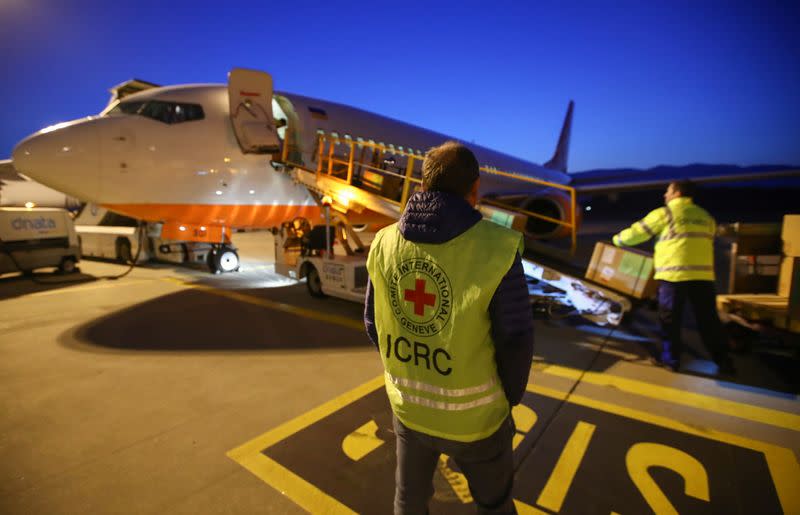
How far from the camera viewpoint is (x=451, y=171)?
139 centimetres

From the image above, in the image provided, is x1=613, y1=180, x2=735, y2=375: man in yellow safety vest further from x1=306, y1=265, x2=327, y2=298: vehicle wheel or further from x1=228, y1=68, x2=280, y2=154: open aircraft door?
x1=228, y1=68, x2=280, y2=154: open aircraft door

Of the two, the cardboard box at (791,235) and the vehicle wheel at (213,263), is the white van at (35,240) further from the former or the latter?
the cardboard box at (791,235)

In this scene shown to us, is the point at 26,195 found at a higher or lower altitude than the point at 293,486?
higher

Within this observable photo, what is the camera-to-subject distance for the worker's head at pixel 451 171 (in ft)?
4.58

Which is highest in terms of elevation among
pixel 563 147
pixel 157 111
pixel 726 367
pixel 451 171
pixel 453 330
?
pixel 563 147

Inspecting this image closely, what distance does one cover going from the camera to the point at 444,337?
54.1 inches

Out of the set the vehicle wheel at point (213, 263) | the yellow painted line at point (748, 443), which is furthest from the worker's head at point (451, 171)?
the vehicle wheel at point (213, 263)

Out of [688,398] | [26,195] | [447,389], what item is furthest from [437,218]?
[26,195]

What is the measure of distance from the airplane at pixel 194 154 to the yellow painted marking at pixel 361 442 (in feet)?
14.5

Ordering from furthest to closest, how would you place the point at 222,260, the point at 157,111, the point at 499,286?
the point at 222,260
the point at 157,111
the point at 499,286

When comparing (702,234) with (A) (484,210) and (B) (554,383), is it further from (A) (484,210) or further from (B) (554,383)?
(A) (484,210)

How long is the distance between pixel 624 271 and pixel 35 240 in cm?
1191

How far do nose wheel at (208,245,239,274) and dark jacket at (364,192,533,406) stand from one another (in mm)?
9572

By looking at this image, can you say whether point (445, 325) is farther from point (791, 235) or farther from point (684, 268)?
point (791, 235)
